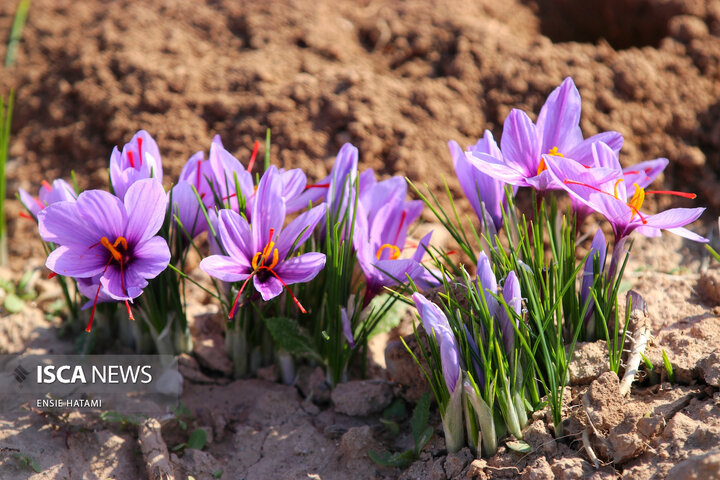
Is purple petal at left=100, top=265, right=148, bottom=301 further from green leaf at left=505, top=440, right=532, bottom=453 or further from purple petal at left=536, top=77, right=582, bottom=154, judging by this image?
purple petal at left=536, top=77, right=582, bottom=154

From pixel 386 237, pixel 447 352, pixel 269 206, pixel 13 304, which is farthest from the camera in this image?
pixel 13 304

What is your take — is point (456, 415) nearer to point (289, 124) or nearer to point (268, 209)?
point (268, 209)

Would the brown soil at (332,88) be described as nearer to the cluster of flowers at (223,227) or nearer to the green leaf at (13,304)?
the green leaf at (13,304)

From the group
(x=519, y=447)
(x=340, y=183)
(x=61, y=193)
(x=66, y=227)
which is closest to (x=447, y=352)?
(x=519, y=447)

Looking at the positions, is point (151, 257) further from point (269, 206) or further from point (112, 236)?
point (269, 206)

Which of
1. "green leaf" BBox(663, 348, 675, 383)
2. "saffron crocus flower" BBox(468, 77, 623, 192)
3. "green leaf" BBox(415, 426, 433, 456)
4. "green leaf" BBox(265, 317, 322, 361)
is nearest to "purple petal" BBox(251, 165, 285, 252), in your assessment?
"green leaf" BBox(265, 317, 322, 361)

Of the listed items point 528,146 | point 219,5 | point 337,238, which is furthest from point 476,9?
point 337,238
